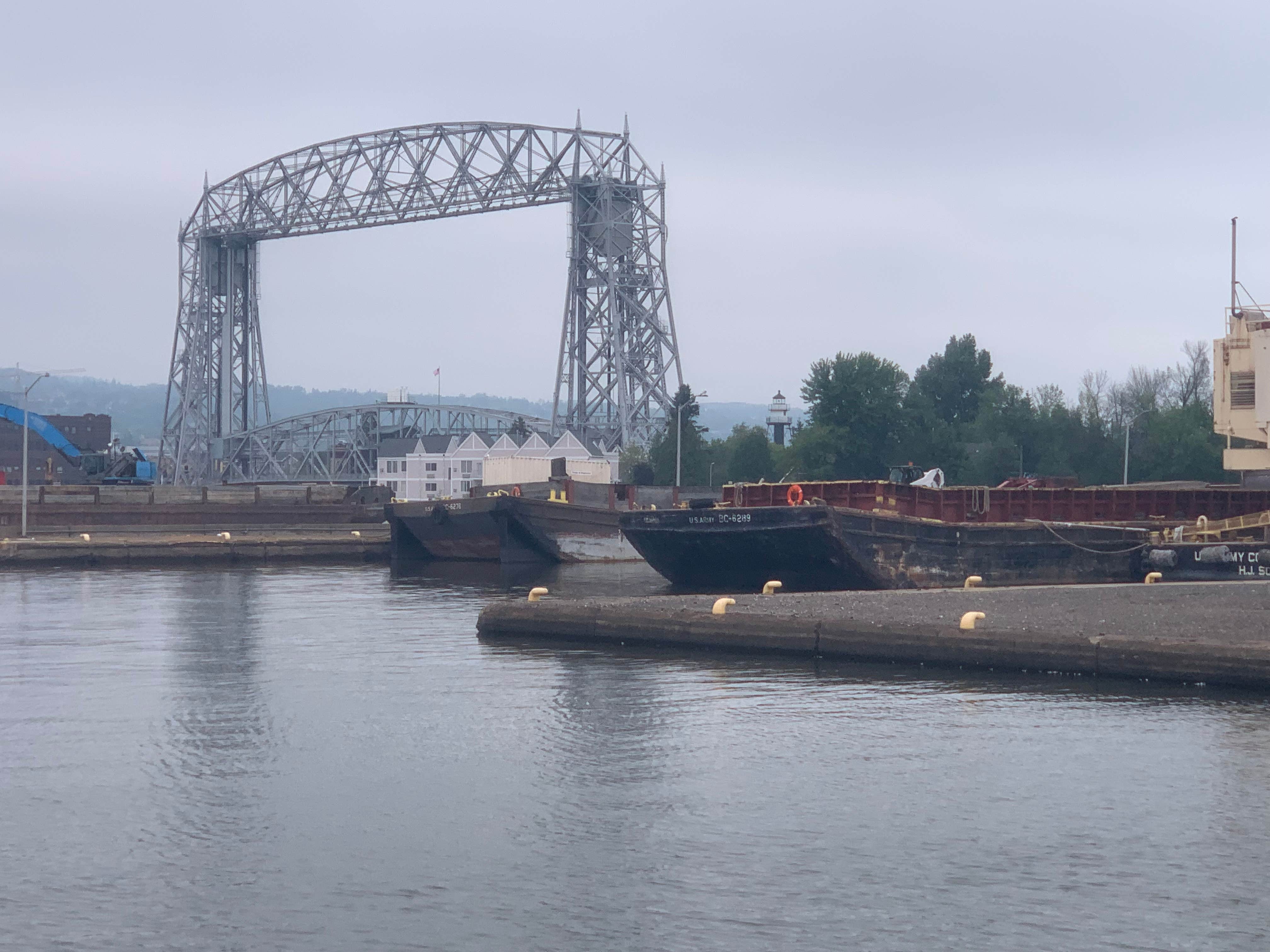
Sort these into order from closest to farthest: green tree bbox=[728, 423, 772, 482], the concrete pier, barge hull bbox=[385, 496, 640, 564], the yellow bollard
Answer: the yellow bollard, barge hull bbox=[385, 496, 640, 564], the concrete pier, green tree bbox=[728, 423, 772, 482]

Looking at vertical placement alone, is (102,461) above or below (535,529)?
above

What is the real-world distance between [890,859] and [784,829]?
50.9 inches

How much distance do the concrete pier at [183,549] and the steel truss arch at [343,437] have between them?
185 ft

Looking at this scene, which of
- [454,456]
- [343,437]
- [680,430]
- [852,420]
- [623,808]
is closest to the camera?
[623,808]

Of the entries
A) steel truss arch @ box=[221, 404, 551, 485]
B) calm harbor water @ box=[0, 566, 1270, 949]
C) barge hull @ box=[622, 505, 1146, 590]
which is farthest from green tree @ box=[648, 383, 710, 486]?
calm harbor water @ box=[0, 566, 1270, 949]

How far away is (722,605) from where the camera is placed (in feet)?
87.5

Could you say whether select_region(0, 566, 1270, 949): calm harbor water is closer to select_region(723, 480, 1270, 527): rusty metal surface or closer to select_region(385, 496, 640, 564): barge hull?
select_region(723, 480, 1270, 527): rusty metal surface

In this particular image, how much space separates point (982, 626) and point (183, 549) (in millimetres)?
39930

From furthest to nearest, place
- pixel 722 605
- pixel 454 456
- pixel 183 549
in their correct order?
pixel 454 456 → pixel 183 549 → pixel 722 605

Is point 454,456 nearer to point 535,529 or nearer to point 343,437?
point 343,437

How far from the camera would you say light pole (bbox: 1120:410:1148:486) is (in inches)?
2940

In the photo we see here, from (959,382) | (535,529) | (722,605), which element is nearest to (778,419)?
(959,382)

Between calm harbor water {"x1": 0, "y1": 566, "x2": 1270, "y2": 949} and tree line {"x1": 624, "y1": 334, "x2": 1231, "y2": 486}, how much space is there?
69.1 m

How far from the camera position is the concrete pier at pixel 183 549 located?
178ft
